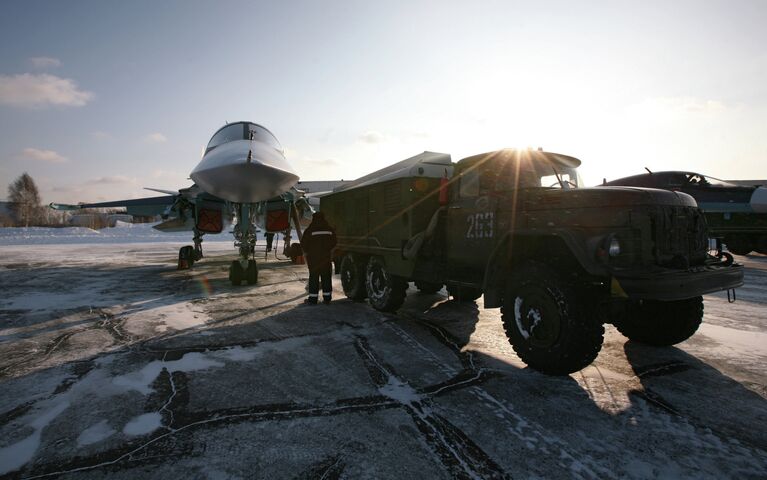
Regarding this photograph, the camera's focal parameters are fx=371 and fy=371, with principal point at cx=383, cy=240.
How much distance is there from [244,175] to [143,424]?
5232mm

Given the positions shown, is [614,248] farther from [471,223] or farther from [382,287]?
[382,287]

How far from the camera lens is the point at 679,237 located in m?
3.43

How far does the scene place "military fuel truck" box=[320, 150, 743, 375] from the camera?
319 centimetres

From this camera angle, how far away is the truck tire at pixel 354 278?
276 inches

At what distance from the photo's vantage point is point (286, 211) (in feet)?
38.5

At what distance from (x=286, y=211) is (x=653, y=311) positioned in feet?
32.4

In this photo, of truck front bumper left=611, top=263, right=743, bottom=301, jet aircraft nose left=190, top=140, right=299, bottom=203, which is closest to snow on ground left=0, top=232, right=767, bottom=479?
truck front bumper left=611, top=263, right=743, bottom=301

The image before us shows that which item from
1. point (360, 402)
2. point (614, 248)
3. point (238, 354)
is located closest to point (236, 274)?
point (238, 354)

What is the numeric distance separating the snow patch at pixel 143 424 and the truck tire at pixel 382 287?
371 cm

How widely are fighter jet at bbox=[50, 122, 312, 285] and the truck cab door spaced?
4.08 metres

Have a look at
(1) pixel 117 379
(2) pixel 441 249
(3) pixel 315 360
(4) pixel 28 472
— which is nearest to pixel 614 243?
(2) pixel 441 249

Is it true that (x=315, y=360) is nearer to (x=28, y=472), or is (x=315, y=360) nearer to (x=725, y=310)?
(x=28, y=472)

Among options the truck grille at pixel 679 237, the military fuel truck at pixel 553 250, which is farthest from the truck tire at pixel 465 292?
the truck grille at pixel 679 237

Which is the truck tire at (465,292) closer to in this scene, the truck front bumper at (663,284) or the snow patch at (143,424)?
the truck front bumper at (663,284)
